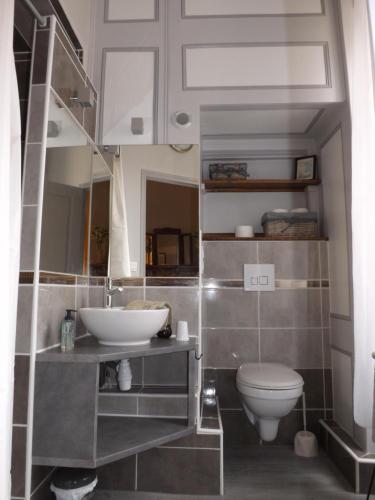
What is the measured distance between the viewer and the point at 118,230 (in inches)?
89.1

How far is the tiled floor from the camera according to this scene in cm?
186

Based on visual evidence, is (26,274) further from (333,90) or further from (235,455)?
(333,90)

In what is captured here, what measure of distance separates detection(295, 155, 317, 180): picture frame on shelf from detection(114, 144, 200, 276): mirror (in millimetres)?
1001

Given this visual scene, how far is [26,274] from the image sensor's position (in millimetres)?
1517

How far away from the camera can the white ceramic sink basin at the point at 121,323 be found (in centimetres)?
164

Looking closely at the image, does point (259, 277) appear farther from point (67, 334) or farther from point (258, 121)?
point (67, 334)

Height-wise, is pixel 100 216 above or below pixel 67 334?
above

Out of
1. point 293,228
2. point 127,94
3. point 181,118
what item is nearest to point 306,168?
point 293,228

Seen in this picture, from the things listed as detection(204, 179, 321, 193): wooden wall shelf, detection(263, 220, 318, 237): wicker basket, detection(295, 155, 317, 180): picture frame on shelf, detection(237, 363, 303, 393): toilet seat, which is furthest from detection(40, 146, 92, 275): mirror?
detection(295, 155, 317, 180): picture frame on shelf

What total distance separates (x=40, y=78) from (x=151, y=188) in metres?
0.83

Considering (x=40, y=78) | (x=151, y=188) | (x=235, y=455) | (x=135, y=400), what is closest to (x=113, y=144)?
(x=151, y=188)

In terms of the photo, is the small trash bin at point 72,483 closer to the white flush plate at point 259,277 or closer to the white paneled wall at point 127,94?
the white flush plate at point 259,277

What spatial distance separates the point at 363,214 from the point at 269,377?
1.02 meters

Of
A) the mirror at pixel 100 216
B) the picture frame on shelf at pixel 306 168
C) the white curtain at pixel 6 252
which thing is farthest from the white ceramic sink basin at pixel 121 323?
the picture frame on shelf at pixel 306 168
